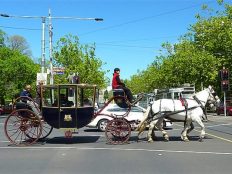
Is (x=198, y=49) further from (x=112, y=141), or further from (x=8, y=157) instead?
(x=8, y=157)

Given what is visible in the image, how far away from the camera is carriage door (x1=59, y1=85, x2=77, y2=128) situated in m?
16.9

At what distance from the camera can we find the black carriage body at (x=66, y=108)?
55.4ft

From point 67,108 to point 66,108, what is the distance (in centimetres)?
3

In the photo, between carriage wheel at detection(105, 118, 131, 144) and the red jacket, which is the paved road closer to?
carriage wheel at detection(105, 118, 131, 144)

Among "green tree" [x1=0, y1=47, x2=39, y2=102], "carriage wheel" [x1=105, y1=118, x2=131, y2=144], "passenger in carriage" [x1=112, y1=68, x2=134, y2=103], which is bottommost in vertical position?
"carriage wheel" [x1=105, y1=118, x2=131, y2=144]

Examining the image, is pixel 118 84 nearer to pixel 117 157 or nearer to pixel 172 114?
pixel 172 114

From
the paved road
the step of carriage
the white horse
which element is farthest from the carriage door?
the white horse

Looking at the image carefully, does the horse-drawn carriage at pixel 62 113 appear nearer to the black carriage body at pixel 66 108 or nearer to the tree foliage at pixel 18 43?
the black carriage body at pixel 66 108

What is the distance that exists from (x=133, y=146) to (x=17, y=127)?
454 centimetres

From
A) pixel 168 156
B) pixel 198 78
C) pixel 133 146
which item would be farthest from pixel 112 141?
pixel 198 78

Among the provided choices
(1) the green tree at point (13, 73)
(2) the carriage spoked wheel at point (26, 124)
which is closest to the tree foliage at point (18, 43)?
(1) the green tree at point (13, 73)

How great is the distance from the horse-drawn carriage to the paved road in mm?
557

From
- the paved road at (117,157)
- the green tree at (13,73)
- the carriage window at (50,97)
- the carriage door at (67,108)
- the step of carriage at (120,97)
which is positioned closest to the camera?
the paved road at (117,157)

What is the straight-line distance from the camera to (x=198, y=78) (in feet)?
194
